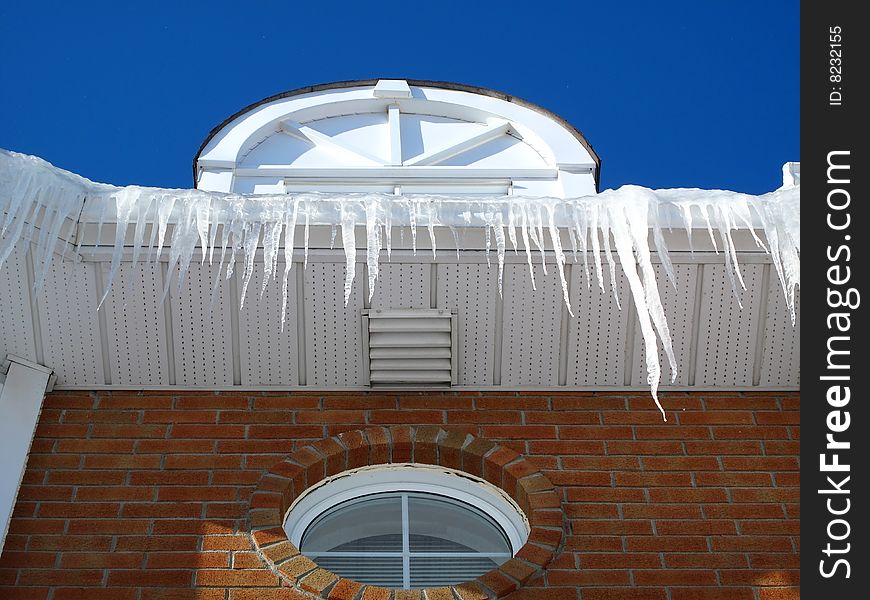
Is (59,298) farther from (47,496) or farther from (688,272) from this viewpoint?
(688,272)

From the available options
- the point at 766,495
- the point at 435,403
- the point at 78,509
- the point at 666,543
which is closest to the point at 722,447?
the point at 766,495

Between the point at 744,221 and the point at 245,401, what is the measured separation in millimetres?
2187

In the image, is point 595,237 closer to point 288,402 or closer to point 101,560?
point 288,402

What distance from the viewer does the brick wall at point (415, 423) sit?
172 inches

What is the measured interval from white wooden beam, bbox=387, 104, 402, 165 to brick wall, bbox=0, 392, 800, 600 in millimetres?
1766

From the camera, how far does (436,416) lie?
204 inches

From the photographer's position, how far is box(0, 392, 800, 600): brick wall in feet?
14.3

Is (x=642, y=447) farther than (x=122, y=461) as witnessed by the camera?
Yes

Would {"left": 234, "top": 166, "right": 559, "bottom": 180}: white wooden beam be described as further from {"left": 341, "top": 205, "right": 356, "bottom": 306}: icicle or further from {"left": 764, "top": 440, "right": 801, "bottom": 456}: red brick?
{"left": 764, "top": 440, "right": 801, "bottom": 456}: red brick

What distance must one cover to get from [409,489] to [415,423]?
0.30 metres

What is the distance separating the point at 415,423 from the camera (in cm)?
515

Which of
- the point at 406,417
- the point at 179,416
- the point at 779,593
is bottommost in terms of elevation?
the point at 779,593
